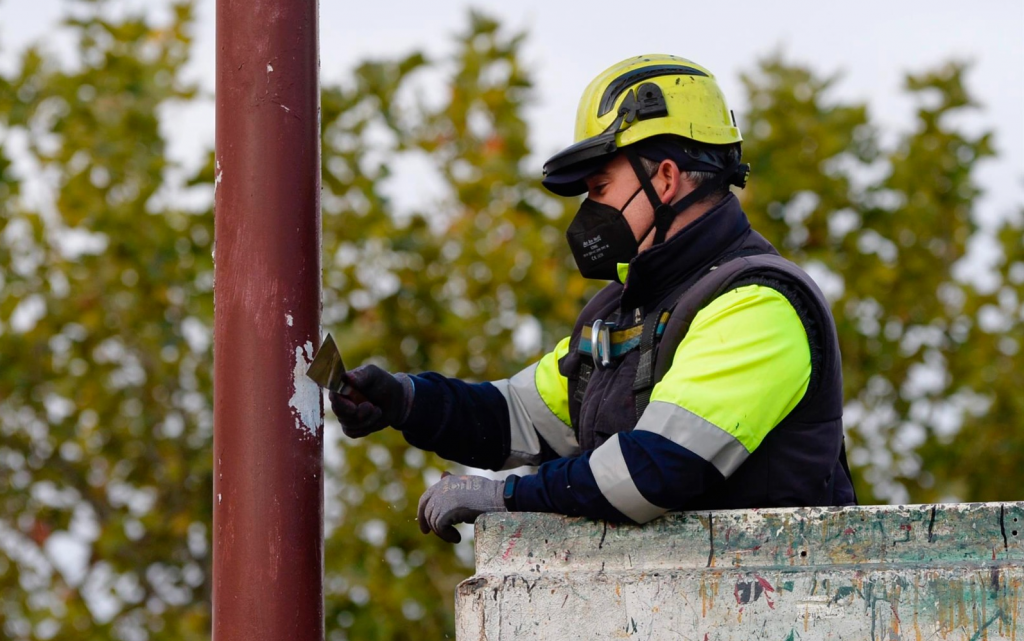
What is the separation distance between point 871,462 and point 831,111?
5.51 ft

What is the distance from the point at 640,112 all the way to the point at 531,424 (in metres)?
0.89

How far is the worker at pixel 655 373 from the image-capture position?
8.34 ft

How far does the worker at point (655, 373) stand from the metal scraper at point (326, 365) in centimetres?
24

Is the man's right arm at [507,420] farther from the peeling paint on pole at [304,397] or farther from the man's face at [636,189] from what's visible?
the peeling paint on pole at [304,397]

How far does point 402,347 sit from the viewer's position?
5.73 meters

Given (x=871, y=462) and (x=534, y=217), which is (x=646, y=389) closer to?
(x=534, y=217)

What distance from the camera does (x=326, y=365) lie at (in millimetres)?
2691

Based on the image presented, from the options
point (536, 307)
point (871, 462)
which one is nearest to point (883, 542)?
point (536, 307)

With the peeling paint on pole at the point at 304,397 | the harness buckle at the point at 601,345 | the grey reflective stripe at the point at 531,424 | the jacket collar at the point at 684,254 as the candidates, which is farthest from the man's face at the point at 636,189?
the peeling paint on pole at the point at 304,397

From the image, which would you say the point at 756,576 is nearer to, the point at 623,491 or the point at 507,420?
Result: the point at 623,491

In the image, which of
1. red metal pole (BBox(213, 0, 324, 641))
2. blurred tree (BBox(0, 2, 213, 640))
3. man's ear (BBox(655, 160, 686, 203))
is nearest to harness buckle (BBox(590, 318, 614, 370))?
man's ear (BBox(655, 160, 686, 203))

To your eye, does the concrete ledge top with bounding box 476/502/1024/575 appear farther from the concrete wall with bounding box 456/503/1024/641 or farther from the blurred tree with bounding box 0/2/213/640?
the blurred tree with bounding box 0/2/213/640

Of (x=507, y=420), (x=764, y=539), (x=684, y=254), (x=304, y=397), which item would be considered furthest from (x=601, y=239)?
(x=764, y=539)

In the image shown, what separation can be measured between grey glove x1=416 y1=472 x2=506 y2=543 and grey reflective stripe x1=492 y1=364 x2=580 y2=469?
29.2 inches
